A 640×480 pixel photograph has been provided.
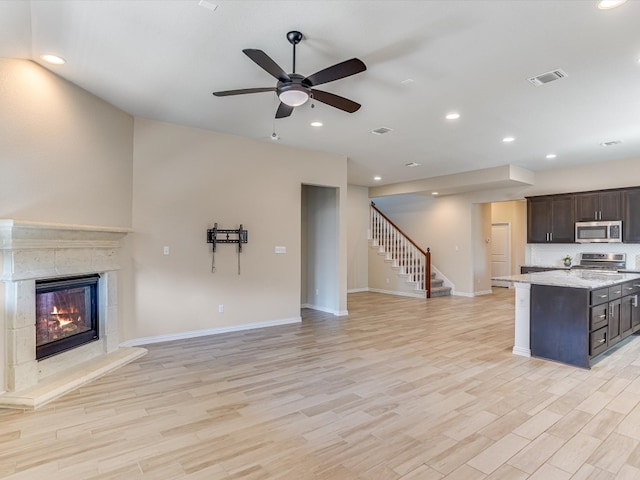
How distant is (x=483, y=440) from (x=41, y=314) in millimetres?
4115

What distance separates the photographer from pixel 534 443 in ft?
8.14

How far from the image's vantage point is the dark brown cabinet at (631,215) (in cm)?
674

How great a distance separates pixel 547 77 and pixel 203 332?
17.1 feet

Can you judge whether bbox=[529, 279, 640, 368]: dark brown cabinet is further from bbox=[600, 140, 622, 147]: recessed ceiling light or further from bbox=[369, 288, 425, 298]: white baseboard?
bbox=[369, 288, 425, 298]: white baseboard

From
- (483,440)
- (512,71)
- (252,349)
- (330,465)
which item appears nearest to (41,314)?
(252,349)

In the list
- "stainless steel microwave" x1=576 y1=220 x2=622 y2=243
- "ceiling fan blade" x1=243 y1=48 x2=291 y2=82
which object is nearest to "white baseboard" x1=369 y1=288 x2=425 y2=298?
"stainless steel microwave" x1=576 y1=220 x2=622 y2=243

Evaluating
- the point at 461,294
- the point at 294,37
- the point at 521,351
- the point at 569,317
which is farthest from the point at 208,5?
the point at 461,294

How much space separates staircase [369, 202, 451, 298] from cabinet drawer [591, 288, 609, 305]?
4.83 m

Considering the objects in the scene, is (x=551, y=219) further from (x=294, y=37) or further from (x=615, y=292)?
(x=294, y=37)

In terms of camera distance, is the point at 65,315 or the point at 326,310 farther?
the point at 326,310

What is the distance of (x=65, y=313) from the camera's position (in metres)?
3.91

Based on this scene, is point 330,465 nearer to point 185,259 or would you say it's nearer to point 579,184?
point 185,259

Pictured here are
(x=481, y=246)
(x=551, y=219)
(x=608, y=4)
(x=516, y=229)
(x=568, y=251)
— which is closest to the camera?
(x=608, y=4)

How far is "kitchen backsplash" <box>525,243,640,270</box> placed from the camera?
7164mm
